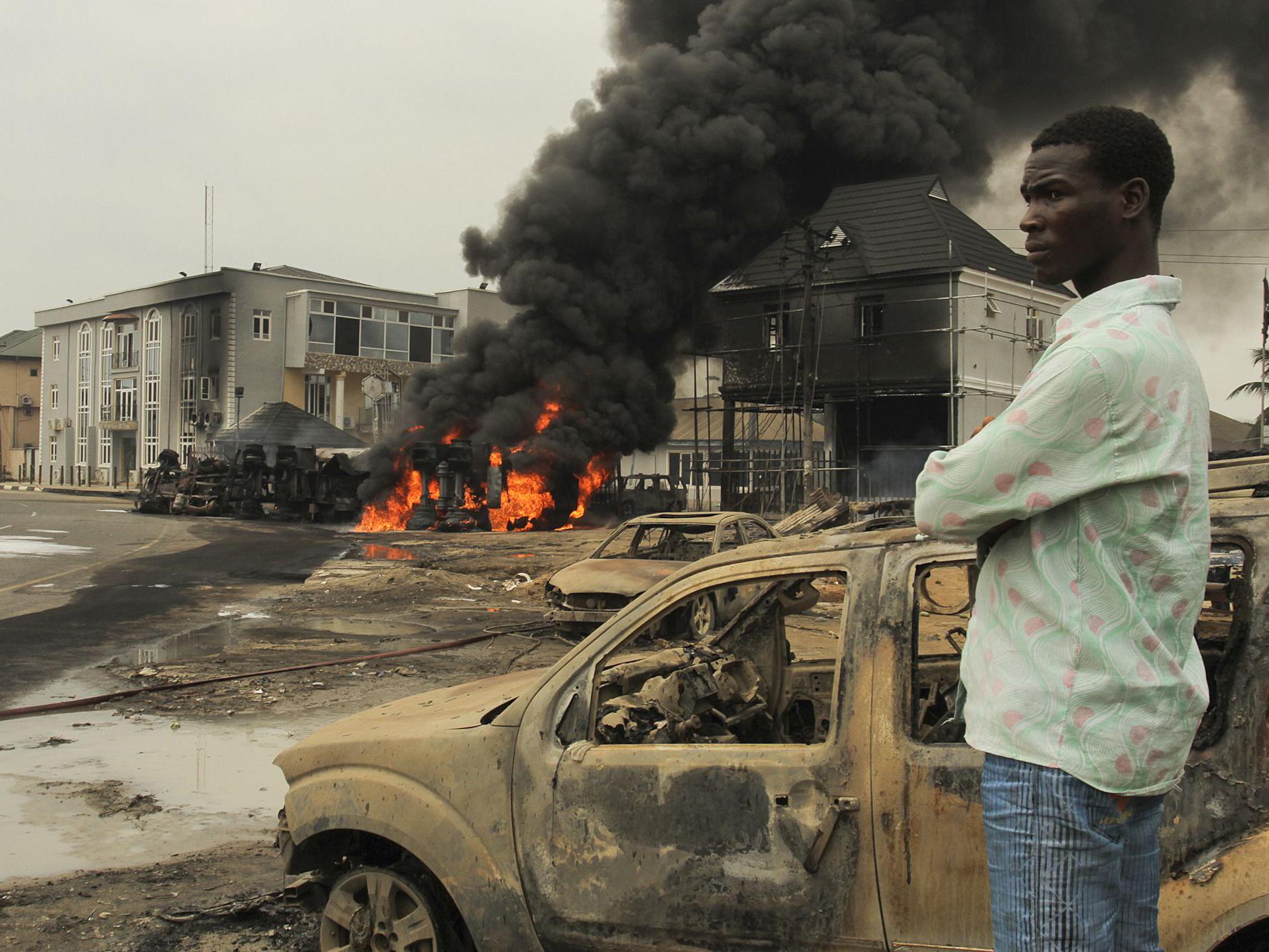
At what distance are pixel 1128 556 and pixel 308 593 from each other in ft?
46.0

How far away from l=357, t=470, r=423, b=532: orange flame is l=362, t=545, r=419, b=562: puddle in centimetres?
795

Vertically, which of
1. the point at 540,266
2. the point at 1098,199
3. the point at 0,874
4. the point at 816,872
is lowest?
the point at 0,874

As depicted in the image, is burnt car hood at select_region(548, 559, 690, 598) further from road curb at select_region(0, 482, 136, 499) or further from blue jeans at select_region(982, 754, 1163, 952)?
road curb at select_region(0, 482, 136, 499)

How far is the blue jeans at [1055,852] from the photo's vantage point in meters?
1.65

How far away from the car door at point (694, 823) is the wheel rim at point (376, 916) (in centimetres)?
40

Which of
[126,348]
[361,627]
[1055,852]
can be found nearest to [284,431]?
[361,627]

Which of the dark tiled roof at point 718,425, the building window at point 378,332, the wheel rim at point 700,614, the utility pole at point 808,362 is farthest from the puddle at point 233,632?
the building window at point 378,332

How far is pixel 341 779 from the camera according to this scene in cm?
329

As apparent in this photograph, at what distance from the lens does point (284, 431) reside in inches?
1544

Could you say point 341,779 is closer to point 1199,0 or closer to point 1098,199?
point 1098,199

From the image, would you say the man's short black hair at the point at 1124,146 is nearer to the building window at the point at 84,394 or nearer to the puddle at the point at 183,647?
the puddle at the point at 183,647

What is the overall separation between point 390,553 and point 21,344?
7241cm

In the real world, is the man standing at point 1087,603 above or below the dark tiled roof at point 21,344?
below

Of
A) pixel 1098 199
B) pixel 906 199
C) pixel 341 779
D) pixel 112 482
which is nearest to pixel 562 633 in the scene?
pixel 341 779
